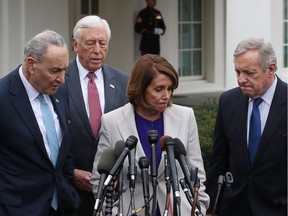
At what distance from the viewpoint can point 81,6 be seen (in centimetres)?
1933

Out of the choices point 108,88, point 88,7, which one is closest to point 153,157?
point 108,88

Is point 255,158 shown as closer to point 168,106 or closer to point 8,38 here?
point 168,106

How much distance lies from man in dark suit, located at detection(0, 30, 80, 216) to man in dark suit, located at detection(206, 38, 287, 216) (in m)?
1.17

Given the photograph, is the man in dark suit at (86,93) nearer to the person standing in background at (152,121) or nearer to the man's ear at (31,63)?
the person standing in background at (152,121)

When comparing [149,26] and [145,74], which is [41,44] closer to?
[145,74]

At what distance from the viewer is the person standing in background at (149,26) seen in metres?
19.2

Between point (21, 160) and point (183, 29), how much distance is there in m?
16.1

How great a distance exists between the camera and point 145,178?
4.89 m

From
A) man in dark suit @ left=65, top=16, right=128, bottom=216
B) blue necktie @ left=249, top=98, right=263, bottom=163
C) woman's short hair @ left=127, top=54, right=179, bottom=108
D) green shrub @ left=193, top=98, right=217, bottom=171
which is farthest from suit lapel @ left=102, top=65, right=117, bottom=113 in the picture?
green shrub @ left=193, top=98, right=217, bottom=171

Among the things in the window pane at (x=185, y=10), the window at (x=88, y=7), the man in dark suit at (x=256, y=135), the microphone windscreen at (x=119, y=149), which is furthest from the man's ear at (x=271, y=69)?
the window pane at (x=185, y=10)

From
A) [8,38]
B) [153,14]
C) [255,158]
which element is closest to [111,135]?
[255,158]

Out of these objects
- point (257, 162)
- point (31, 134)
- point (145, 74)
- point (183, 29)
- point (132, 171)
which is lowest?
point (257, 162)

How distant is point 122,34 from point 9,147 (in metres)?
13.9

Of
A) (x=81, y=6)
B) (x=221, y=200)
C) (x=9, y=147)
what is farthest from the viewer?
(x=81, y=6)
